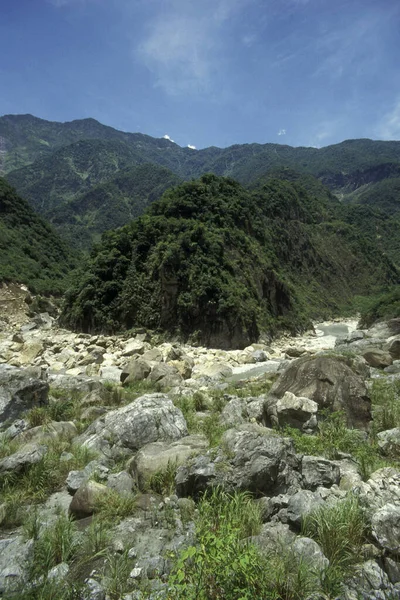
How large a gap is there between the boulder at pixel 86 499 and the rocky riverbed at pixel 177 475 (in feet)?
0.05

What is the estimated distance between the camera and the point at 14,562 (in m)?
3.62

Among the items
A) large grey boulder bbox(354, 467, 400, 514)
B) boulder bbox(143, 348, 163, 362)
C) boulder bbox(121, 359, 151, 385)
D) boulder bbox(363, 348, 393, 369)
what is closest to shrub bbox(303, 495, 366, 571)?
large grey boulder bbox(354, 467, 400, 514)

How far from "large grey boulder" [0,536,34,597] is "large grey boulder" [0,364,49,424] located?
5.00m

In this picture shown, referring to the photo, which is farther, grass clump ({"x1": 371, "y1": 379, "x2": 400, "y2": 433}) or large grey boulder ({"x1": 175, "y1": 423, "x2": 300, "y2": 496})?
grass clump ({"x1": 371, "y1": 379, "x2": 400, "y2": 433})

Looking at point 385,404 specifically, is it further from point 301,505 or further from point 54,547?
point 54,547

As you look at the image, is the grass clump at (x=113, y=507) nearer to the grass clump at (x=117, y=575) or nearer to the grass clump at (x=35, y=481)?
the grass clump at (x=117, y=575)

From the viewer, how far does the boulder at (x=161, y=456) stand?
5391 mm

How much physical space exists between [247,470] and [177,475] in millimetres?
1018

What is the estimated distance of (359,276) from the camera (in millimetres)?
81375

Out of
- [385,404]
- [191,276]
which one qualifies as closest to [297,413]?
[385,404]

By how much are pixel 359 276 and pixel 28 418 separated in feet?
277

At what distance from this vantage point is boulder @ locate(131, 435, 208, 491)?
5.39m

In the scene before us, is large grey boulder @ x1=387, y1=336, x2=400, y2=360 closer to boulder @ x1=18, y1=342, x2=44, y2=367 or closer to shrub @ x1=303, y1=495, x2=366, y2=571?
shrub @ x1=303, y1=495, x2=366, y2=571

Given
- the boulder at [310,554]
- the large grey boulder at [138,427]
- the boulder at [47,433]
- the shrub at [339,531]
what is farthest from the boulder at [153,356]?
the boulder at [310,554]
